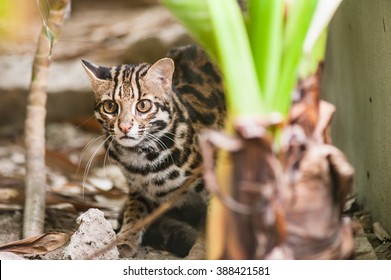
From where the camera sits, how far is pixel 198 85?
71.1 inches

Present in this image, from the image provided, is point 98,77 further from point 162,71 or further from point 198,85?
point 198,85

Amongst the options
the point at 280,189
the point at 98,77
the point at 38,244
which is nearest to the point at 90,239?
the point at 38,244

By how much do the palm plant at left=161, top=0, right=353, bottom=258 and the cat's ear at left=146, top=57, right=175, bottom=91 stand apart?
0.98 ft

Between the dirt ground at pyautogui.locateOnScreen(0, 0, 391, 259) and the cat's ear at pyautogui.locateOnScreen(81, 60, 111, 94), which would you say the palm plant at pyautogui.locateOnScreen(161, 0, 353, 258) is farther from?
the cat's ear at pyautogui.locateOnScreen(81, 60, 111, 94)

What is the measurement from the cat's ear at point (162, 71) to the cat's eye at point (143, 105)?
0.06 meters

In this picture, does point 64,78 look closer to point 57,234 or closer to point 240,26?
point 57,234

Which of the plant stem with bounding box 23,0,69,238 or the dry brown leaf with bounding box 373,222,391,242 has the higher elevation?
the plant stem with bounding box 23,0,69,238

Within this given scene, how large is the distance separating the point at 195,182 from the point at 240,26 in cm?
50

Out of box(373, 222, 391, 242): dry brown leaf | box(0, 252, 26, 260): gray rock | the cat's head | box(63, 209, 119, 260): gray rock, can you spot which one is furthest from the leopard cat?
box(373, 222, 391, 242): dry brown leaf

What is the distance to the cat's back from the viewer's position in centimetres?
169

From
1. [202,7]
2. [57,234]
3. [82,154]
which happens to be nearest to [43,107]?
[82,154]

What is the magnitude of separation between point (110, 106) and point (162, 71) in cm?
Result: 16

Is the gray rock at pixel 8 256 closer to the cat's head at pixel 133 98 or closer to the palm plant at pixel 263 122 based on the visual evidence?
the cat's head at pixel 133 98
